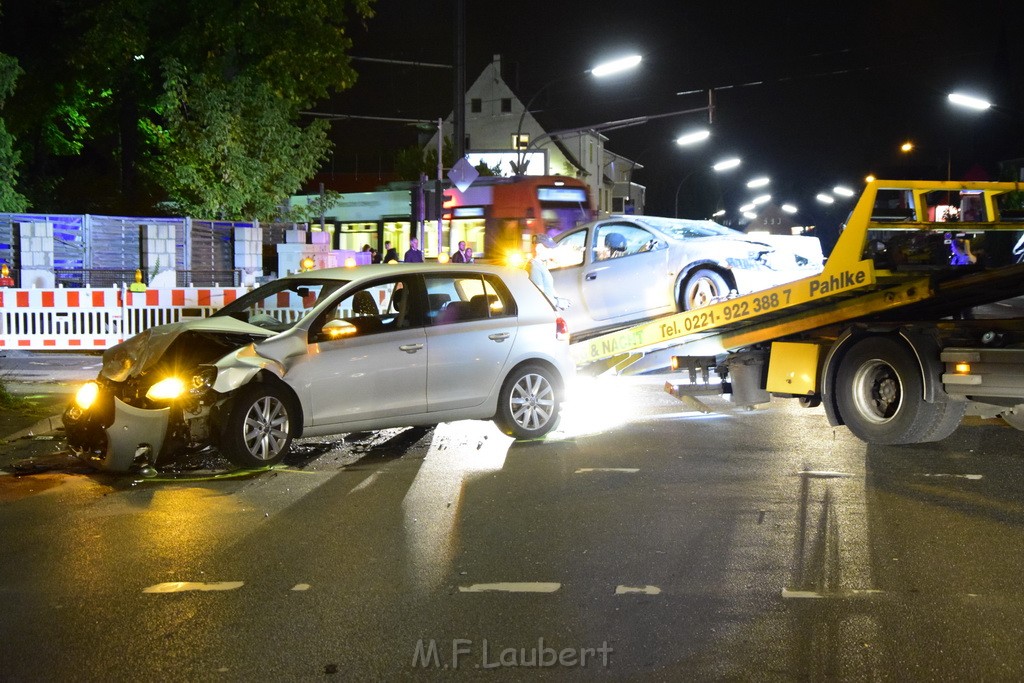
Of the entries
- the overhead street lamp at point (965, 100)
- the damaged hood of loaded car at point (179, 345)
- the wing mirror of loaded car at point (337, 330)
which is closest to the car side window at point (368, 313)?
the wing mirror of loaded car at point (337, 330)

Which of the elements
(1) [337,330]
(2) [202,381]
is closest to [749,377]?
(1) [337,330]

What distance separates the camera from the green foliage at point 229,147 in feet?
95.5

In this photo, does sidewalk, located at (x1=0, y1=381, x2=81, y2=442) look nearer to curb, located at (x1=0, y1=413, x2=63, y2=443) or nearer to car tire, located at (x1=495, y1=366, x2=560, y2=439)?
curb, located at (x1=0, y1=413, x2=63, y2=443)

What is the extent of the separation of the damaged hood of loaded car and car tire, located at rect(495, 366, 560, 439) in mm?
2122

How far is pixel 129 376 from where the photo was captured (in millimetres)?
9594

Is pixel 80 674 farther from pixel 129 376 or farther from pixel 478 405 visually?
pixel 478 405

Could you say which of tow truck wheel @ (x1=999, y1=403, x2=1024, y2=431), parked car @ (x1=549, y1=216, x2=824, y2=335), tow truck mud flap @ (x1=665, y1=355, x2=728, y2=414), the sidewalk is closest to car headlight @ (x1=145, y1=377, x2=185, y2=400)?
the sidewalk

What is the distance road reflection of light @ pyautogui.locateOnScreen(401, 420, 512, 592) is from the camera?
6.45m

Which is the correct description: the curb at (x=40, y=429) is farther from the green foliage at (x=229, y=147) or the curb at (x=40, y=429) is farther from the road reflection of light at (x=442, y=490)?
the green foliage at (x=229, y=147)

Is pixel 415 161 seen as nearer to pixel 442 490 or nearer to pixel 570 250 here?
pixel 570 250

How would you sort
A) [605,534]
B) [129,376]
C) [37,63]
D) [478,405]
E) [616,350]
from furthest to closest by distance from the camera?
1. [37,63]
2. [616,350]
3. [478,405]
4. [129,376]
5. [605,534]

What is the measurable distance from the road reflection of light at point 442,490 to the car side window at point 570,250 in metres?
3.16

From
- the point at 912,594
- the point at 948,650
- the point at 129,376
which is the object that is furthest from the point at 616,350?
the point at 948,650

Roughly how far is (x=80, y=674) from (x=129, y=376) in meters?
5.17
